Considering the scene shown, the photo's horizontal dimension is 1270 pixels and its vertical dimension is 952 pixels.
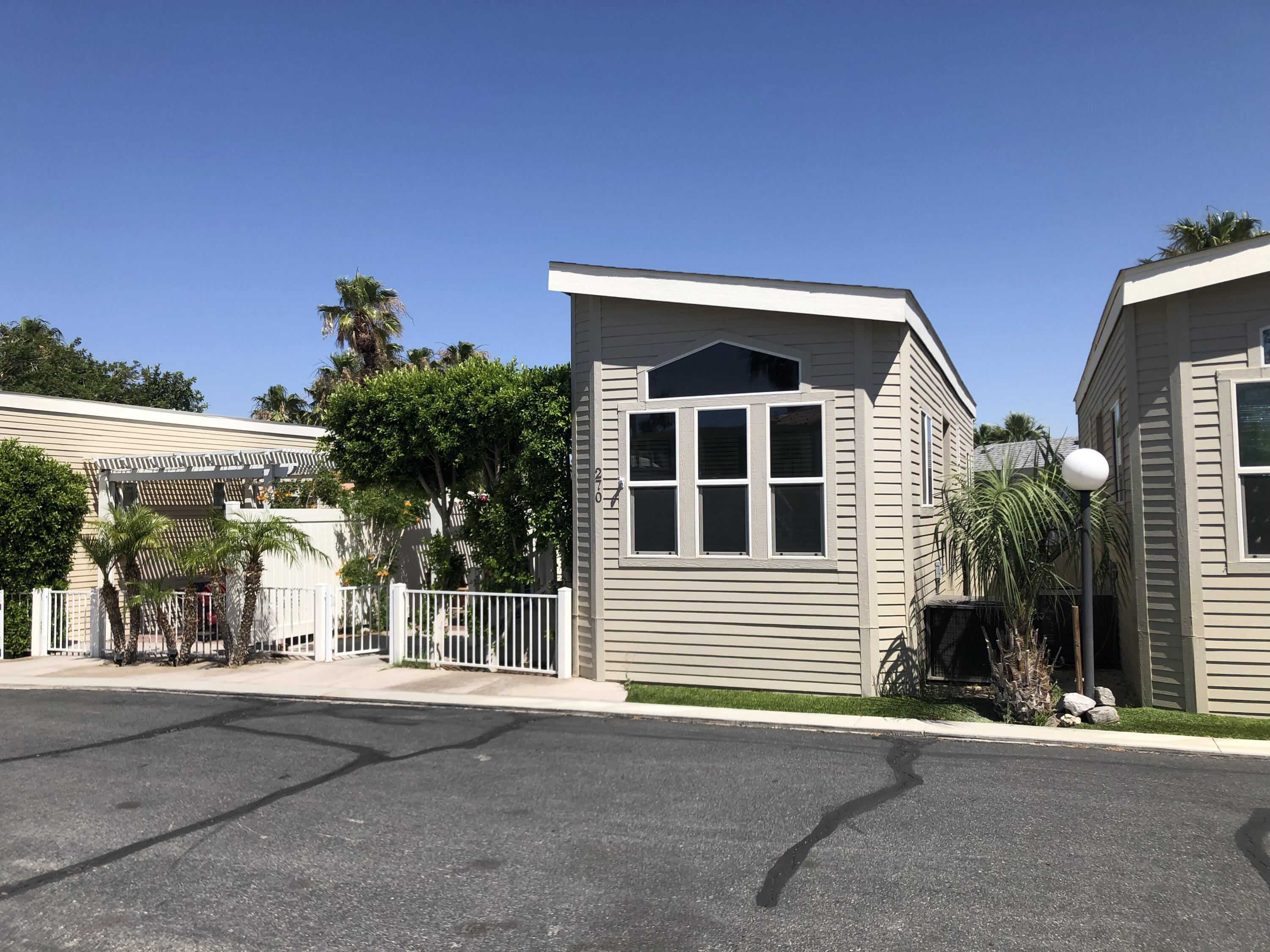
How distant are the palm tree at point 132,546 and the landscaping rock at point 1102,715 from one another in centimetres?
1159

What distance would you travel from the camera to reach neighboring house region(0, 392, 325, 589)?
14609mm

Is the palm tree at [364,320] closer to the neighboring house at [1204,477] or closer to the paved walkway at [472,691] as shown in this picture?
the paved walkway at [472,691]

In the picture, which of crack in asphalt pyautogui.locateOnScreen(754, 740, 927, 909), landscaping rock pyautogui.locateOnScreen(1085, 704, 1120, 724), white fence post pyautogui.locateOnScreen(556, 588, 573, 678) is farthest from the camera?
white fence post pyautogui.locateOnScreen(556, 588, 573, 678)

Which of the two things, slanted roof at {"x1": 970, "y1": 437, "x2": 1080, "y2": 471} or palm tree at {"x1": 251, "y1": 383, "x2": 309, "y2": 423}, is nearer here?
slanted roof at {"x1": 970, "y1": 437, "x2": 1080, "y2": 471}

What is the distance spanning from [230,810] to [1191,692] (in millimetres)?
8022

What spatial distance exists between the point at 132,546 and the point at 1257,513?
13347mm

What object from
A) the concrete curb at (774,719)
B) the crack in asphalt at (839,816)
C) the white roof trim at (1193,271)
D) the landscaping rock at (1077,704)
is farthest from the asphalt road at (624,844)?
the white roof trim at (1193,271)

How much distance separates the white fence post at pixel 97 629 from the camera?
43.5 ft

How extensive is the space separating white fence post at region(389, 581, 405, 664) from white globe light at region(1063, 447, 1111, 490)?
804 cm

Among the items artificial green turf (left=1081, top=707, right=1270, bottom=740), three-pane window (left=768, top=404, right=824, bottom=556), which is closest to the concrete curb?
artificial green turf (left=1081, top=707, right=1270, bottom=740)

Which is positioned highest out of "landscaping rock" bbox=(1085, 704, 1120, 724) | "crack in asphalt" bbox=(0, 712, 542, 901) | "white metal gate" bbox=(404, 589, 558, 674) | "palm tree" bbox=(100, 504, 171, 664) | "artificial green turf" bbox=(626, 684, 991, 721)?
"palm tree" bbox=(100, 504, 171, 664)

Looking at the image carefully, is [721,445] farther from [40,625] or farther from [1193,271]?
[40,625]

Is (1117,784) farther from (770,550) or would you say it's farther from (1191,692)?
(770,550)

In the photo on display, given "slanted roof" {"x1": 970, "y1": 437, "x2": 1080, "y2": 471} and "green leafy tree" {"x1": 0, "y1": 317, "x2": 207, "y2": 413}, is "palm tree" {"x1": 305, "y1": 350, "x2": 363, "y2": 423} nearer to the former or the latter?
"green leafy tree" {"x1": 0, "y1": 317, "x2": 207, "y2": 413}
